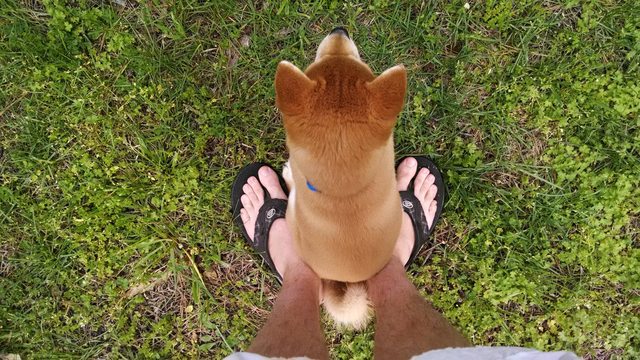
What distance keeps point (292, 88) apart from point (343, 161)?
Result: 35 centimetres

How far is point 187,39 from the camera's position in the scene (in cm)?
326

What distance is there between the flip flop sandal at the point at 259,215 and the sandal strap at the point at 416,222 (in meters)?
0.83

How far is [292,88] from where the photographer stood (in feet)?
6.02

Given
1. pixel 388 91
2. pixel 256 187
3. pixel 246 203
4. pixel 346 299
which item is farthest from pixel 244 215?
pixel 388 91

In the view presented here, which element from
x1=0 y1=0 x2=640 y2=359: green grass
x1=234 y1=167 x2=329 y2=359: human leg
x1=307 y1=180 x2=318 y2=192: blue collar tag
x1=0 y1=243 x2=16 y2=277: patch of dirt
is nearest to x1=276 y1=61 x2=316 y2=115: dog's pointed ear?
x1=307 y1=180 x2=318 y2=192: blue collar tag

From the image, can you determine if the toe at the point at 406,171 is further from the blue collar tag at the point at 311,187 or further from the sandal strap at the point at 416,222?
the blue collar tag at the point at 311,187

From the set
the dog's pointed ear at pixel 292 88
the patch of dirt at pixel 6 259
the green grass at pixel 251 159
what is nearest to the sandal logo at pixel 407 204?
the green grass at pixel 251 159

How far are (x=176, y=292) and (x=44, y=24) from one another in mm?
1925

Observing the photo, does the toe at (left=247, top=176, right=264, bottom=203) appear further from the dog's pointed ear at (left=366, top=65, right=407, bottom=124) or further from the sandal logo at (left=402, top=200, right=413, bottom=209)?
the dog's pointed ear at (left=366, top=65, right=407, bottom=124)

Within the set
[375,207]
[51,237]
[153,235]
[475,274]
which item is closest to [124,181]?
[153,235]

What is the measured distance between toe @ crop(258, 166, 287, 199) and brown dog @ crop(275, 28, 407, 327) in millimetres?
660

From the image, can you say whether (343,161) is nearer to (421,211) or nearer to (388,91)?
(388,91)

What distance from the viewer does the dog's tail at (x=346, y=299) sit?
2.65 metres

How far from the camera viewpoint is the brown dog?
6.17 ft
